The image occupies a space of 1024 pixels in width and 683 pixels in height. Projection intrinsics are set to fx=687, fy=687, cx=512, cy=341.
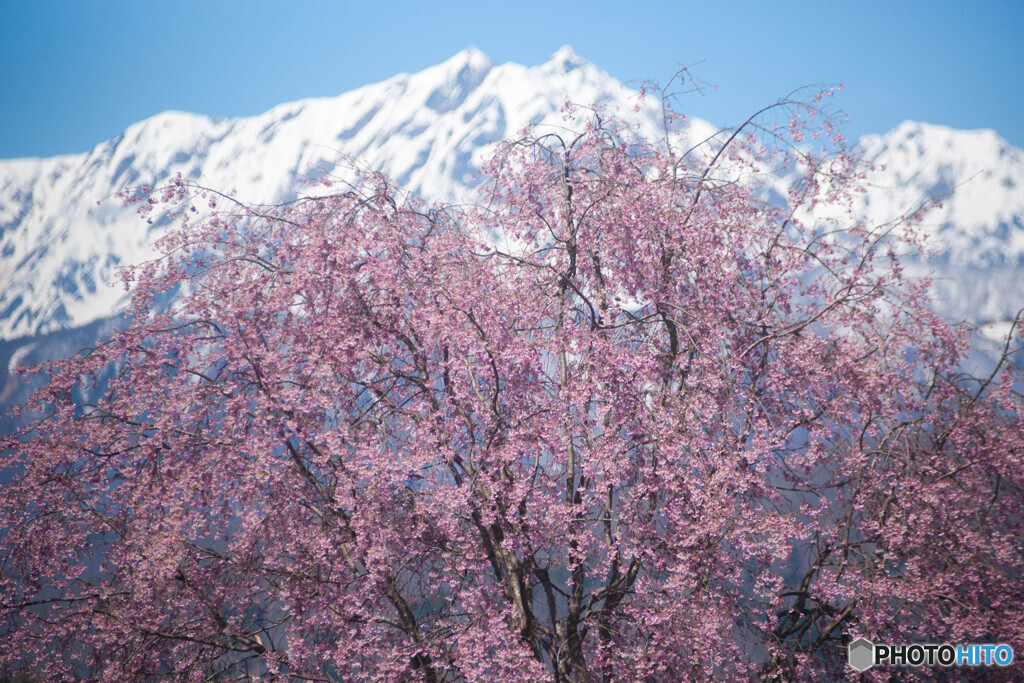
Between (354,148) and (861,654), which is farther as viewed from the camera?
(354,148)

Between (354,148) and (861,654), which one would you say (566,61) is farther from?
(861,654)

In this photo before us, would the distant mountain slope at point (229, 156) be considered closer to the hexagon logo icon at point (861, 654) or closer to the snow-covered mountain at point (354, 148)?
the snow-covered mountain at point (354, 148)

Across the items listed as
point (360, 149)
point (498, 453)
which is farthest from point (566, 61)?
point (498, 453)

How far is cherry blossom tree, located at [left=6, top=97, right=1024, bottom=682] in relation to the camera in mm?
7016

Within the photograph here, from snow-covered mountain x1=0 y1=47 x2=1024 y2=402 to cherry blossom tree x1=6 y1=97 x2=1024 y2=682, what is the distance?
8315cm

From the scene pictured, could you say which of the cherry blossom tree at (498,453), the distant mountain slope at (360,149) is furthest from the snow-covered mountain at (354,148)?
the cherry blossom tree at (498,453)

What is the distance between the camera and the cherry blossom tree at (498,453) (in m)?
7.02

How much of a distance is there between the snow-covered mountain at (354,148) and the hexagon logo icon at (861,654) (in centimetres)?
8534

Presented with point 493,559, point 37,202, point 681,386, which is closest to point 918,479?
point 681,386

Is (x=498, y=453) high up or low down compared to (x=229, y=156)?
down

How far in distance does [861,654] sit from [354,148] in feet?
297

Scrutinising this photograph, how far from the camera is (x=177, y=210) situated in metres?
8.37

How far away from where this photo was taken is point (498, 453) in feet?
22.7

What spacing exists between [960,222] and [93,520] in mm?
140105
